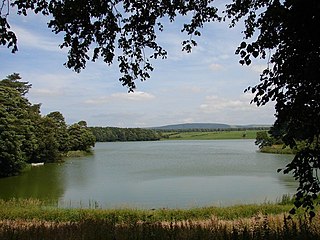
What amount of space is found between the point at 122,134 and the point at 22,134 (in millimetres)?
98667

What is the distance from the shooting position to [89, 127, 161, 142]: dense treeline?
423ft

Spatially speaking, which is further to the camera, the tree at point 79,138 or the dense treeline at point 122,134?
the dense treeline at point 122,134

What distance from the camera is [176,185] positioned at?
24.5 m

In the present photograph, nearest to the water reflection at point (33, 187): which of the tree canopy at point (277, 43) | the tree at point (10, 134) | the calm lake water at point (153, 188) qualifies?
the calm lake water at point (153, 188)

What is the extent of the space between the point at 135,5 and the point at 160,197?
16251 millimetres

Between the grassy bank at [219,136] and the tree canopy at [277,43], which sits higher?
the tree canopy at [277,43]

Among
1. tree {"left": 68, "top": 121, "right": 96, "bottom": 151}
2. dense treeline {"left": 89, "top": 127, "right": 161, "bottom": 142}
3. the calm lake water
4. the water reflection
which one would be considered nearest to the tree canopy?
the calm lake water

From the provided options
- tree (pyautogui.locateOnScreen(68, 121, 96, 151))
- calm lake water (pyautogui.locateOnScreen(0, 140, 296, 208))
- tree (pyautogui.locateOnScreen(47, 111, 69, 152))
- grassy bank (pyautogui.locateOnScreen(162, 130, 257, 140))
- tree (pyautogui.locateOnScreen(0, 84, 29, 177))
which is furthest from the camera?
grassy bank (pyautogui.locateOnScreen(162, 130, 257, 140))

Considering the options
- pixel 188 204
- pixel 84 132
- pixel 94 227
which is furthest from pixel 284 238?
pixel 84 132

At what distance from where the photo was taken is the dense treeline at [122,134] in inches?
5079

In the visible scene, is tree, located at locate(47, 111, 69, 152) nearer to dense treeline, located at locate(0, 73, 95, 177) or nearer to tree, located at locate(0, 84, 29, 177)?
dense treeline, located at locate(0, 73, 95, 177)

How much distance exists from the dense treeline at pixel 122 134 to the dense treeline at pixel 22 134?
220ft

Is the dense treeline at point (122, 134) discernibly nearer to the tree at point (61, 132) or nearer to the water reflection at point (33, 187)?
the tree at point (61, 132)

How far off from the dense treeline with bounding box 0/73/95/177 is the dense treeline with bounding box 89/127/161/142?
67080mm
